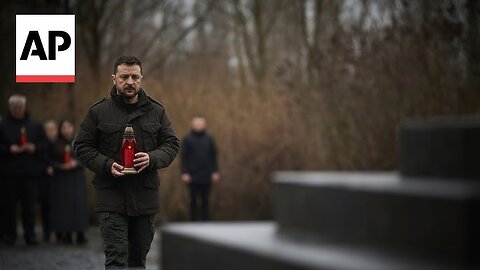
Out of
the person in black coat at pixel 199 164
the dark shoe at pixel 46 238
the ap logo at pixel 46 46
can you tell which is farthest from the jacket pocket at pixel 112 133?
the person in black coat at pixel 199 164

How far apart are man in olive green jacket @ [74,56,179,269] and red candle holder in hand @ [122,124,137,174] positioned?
0.03m

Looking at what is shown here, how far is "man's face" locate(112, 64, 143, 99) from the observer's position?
30.4ft

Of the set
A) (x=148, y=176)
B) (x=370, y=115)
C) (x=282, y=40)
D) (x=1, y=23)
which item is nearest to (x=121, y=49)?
(x=1, y=23)

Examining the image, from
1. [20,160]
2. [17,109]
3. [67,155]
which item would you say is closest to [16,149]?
[20,160]

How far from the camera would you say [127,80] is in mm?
9281

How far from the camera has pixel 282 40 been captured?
123ft

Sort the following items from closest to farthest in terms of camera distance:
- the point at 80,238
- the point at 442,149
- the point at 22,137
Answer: the point at 442,149, the point at 22,137, the point at 80,238

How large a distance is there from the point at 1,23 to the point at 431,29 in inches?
489

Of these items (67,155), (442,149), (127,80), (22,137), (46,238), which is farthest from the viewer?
(46,238)

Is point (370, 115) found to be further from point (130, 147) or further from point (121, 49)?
point (121, 49)

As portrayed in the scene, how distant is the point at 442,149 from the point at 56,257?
35.3ft

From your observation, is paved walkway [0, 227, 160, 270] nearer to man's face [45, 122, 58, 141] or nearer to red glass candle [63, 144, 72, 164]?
red glass candle [63, 144, 72, 164]

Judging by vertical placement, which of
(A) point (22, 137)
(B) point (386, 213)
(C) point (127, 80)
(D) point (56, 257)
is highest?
(C) point (127, 80)

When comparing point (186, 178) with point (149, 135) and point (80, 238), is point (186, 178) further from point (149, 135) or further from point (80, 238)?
point (149, 135)
